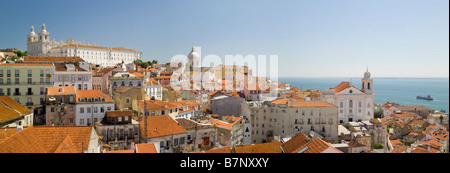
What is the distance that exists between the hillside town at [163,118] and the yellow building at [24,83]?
4 cm

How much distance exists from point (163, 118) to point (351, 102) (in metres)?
16.8

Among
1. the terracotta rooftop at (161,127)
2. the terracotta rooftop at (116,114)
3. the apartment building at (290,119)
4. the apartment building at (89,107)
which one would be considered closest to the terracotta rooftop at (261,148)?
the terracotta rooftop at (161,127)

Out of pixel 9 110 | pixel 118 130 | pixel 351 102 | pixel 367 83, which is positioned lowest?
pixel 118 130

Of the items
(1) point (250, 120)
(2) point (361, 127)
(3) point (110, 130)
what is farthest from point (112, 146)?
(2) point (361, 127)

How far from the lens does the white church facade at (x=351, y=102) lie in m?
22.3

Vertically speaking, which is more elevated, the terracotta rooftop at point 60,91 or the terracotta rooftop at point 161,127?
the terracotta rooftop at point 60,91

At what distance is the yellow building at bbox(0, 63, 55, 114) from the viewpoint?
1096 cm

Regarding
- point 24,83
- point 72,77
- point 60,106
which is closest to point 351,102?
point 72,77

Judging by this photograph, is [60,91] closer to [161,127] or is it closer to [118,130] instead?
[118,130]

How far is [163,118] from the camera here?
38.3 feet

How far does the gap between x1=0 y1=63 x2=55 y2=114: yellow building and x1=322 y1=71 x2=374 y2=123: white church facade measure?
18944 mm

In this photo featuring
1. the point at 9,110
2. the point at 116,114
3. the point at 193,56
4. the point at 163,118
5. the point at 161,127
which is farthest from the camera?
the point at 193,56

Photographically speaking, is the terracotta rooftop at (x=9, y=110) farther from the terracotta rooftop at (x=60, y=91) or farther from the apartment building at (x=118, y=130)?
the apartment building at (x=118, y=130)
